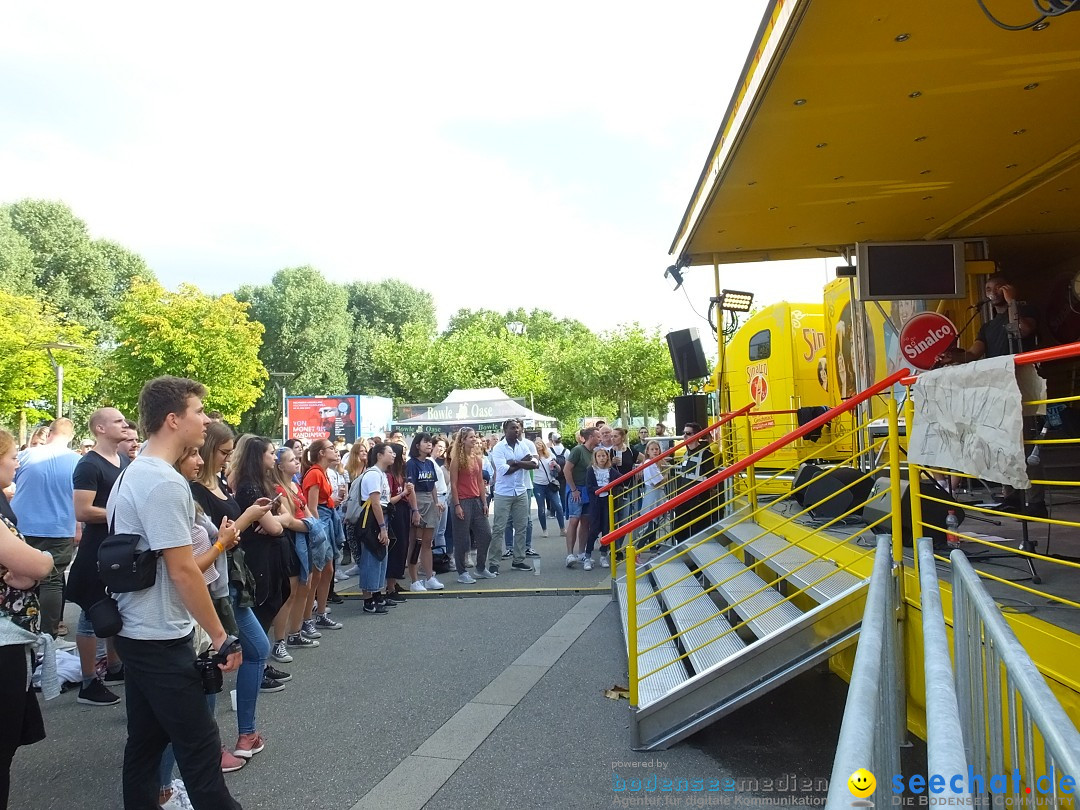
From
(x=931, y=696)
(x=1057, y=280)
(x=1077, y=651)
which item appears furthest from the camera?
(x=1057, y=280)

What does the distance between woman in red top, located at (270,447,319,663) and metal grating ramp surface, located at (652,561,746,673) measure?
2.67 metres

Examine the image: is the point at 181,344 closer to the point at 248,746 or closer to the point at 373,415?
the point at 373,415

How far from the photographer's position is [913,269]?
745 centimetres

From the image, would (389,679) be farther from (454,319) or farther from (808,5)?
(454,319)

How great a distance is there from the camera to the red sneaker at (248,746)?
396cm

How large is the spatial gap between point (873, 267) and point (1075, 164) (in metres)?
1.93

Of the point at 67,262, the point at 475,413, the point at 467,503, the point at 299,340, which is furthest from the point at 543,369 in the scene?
the point at 467,503

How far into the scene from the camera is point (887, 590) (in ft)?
6.89

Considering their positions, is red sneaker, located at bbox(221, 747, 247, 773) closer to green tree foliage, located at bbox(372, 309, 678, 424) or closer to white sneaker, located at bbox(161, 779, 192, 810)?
white sneaker, located at bbox(161, 779, 192, 810)

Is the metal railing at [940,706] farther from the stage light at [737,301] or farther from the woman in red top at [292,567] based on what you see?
the stage light at [737,301]

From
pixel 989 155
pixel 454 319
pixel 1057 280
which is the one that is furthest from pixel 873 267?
pixel 454 319

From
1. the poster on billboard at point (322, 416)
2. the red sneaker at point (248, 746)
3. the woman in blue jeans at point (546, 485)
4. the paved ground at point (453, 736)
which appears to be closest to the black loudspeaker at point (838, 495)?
the paved ground at point (453, 736)

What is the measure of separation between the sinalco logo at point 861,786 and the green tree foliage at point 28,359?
2847 centimetres

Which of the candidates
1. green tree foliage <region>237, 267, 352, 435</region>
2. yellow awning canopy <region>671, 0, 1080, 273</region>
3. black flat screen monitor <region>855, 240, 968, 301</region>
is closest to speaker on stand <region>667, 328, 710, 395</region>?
yellow awning canopy <region>671, 0, 1080, 273</region>
